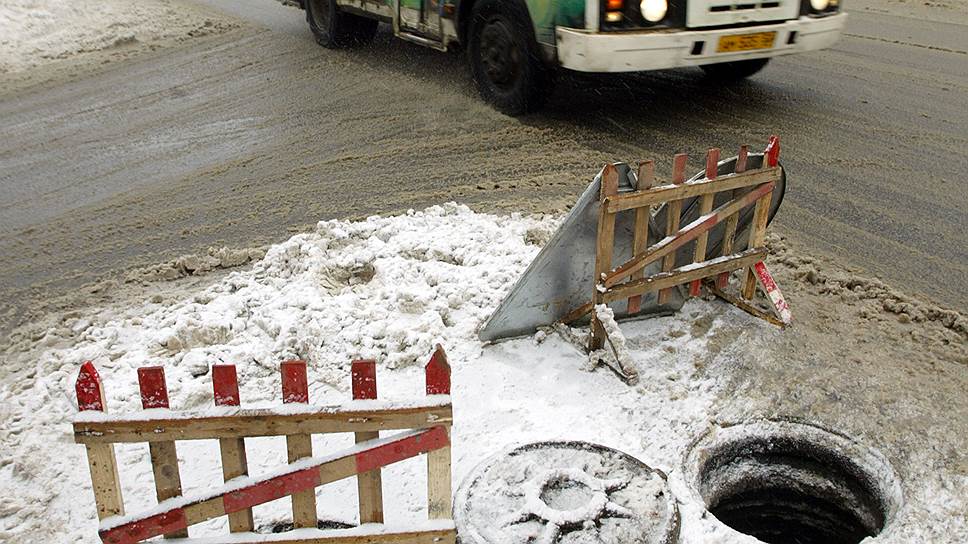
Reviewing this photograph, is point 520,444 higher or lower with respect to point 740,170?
lower

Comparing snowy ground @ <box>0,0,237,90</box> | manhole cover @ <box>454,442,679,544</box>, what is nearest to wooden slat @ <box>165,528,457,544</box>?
manhole cover @ <box>454,442,679,544</box>

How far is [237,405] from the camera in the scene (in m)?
2.67

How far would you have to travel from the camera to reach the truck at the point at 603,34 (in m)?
6.33

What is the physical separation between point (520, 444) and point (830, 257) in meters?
2.59

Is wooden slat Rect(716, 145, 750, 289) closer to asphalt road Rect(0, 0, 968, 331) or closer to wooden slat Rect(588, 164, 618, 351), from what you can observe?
wooden slat Rect(588, 164, 618, 351)

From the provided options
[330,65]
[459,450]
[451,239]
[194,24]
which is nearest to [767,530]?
[459,450]

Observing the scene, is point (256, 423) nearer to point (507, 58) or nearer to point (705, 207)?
point (705, 207)

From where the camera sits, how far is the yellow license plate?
21.4 ft

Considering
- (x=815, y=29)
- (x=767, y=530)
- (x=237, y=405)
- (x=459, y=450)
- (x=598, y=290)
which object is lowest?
(x=767, y=530)

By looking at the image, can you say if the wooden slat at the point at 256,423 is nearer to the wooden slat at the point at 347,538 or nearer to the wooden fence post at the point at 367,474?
the wooden fence post at the point at 367,474

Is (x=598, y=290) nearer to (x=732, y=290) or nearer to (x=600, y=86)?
(x=732, y=290)

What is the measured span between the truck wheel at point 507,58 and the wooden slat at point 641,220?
315 cm

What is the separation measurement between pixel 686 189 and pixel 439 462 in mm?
2117

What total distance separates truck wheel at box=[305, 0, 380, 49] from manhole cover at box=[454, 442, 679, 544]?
789 cm
